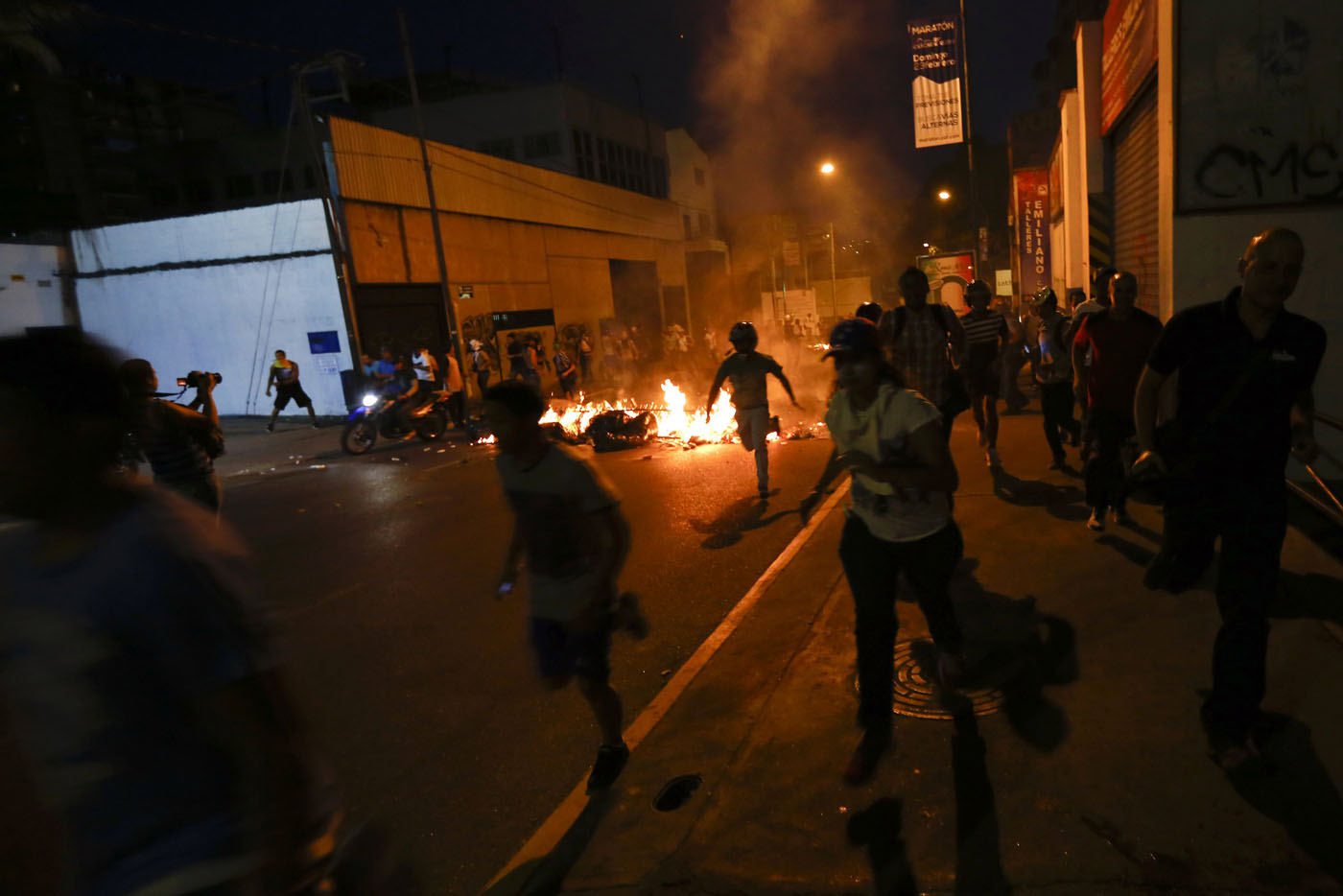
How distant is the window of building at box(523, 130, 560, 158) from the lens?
113 feet

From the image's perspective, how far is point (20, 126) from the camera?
3209cm

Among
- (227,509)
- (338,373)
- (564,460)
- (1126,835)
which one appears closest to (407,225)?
(338,373)

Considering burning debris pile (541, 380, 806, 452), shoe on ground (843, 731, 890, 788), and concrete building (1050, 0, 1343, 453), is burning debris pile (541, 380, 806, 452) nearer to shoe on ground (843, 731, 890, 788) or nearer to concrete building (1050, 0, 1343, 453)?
concrete building (1050, 0, 1343, 453)

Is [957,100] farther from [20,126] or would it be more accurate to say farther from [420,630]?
[20,126]

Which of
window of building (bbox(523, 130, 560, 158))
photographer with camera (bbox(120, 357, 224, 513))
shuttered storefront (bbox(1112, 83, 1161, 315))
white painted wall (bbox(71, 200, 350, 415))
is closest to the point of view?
photographer with camera (bbox(120, 357, 224, 513))

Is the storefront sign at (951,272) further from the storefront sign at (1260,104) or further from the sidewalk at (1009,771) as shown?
the sidewalk at (1009,771)

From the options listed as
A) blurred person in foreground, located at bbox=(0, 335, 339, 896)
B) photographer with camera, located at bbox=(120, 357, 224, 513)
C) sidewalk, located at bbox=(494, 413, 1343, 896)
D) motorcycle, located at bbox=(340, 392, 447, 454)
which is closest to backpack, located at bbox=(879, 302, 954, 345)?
sidewalk, located at bbox=(494, 413, 1343, 896)

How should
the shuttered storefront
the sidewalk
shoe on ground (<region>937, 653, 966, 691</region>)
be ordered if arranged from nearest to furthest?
the sidewalk, shoe on ground (<region>937, 653, 966, 691</region>), the shuttered storefront

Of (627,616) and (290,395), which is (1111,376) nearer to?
(627,616)

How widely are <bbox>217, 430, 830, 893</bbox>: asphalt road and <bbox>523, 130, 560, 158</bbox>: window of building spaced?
86.6 feet

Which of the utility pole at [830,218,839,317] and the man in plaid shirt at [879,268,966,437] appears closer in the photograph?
the man in plaid shirt at [879,268,966,437]

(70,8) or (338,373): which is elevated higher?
(70,8)

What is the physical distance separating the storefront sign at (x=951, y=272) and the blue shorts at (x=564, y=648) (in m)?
21.4

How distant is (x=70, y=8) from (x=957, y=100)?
65.4ft
